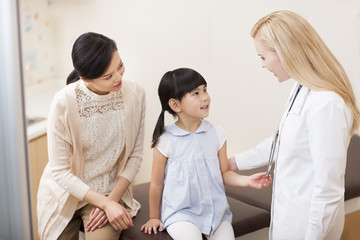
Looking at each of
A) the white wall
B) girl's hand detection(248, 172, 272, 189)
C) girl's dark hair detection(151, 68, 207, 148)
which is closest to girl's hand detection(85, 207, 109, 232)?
girl's dark hair detection(151, 68, 207, 148)

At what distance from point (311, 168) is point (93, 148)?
894mm

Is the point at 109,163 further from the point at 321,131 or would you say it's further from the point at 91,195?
the point at 321,131

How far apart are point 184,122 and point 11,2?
80 centimetres

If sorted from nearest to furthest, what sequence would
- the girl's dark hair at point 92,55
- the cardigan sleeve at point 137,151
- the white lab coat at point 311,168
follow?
the white lab coat at point 311,168, the girl's dark hair at point 92,55, the cardigan sleeve at point 137,151

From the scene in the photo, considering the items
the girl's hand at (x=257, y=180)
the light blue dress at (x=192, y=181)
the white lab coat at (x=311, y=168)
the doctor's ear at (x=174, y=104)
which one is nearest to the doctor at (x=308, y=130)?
the white lab coat at (x=311, y=168)

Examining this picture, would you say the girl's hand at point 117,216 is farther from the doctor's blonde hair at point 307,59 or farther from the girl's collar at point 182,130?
the doctor's blonde hair at point 307,59

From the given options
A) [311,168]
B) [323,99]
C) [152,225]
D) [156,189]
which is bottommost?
[152,225]

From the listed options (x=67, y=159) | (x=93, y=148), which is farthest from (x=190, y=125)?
(x=67, y=159)

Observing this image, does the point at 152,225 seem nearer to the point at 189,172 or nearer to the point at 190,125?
the point at 189,172

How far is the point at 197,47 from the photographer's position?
127 inches

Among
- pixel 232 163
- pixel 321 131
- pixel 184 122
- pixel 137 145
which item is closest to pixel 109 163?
pixel 137 145

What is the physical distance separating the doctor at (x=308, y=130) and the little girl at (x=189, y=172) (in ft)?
0.82

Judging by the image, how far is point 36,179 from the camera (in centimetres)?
275

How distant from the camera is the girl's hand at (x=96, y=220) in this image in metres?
1.96
